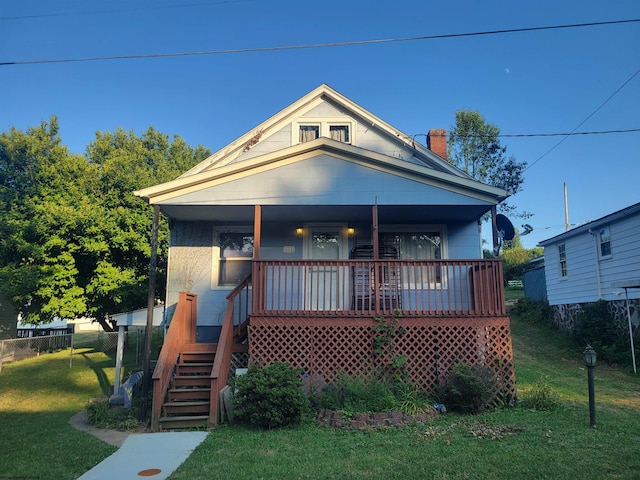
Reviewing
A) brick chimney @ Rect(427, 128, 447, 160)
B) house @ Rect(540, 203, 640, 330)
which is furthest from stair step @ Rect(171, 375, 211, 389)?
house @ Rect(540, 203, 640, 330)

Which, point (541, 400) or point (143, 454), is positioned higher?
point (541, 400)

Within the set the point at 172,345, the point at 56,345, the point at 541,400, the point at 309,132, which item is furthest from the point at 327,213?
the point at 56,345

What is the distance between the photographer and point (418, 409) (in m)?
7.55

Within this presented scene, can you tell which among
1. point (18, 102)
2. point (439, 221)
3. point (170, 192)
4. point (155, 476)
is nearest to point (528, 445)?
point (155, 476)

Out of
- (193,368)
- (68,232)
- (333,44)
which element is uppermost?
(333,44)

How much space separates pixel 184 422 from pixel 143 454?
1.39 m

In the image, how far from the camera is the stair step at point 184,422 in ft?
24.4

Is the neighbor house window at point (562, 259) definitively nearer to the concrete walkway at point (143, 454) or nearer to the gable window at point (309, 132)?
the gable window at point (309, 132)

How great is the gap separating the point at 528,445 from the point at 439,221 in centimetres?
638

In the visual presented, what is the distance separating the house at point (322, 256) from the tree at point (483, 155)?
59.0 feet

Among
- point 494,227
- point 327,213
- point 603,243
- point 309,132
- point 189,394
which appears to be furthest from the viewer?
point 603,243

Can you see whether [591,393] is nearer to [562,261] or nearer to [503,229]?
[503,229]

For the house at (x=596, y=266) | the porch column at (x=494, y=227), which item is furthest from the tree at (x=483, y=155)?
the porch column at (x=494, y=227)

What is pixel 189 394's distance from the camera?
796 cm
